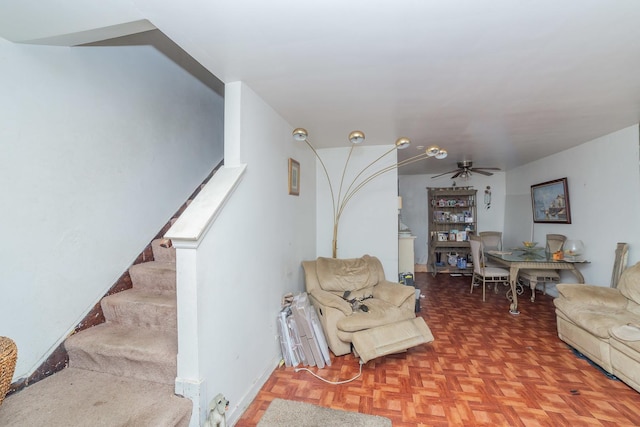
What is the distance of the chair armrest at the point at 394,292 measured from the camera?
9.08 ft

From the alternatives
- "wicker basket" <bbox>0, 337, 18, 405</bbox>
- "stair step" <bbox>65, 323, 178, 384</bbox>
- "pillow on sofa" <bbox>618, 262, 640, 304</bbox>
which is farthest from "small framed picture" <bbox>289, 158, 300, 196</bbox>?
"pillow on sofa" <bbox>618, 262, 640, 304</bbox>

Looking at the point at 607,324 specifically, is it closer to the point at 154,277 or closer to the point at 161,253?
the point at 154,277

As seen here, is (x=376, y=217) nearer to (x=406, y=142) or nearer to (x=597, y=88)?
(x=406, y=142)

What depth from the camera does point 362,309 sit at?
270 centimetres

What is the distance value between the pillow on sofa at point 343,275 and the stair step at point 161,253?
4.54ft

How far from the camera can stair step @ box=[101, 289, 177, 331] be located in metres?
1.88

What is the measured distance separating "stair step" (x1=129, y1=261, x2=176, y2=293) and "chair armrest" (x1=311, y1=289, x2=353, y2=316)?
48.9 inches

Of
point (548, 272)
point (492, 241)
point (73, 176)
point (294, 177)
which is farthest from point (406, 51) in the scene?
point (492, 241)

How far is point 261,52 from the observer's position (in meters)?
1.59

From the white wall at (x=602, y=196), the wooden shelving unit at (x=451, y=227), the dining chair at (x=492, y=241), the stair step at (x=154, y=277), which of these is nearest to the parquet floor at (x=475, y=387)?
the stair step at (x=154, y=277)

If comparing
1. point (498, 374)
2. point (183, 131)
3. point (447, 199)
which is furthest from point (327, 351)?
point (447, 199)

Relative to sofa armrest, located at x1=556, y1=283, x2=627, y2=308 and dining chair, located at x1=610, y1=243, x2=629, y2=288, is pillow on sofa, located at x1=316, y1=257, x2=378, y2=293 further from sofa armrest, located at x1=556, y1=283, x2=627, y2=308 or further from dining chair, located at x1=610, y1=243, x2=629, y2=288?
dining chair, located at x1=610, y1=243, x2=629, y2=288

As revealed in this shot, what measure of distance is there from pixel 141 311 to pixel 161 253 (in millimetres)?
584

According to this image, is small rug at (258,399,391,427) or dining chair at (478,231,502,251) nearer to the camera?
small rug at (258,399,391,427)
